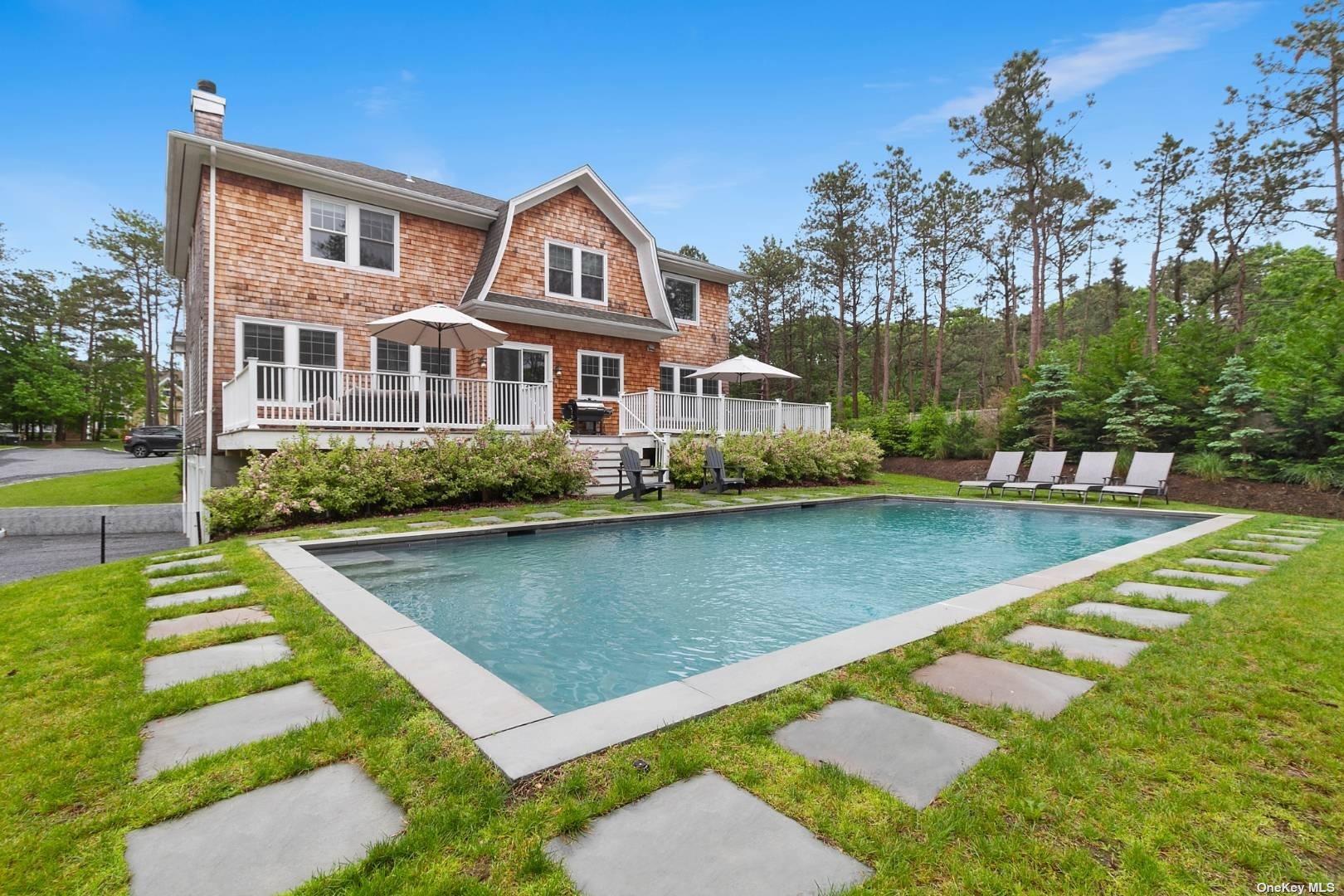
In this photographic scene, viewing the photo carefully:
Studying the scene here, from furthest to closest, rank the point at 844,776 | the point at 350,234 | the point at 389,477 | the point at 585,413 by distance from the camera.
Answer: the point at 585,413 < the point at 350,234 < the point at 389,477 < the point at 844,776

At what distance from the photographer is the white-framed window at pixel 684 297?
57.1 feet

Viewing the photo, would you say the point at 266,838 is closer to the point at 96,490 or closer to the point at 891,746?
the point at 891,746

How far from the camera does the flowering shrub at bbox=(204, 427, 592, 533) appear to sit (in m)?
7.64

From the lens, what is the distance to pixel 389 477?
8.62 meters

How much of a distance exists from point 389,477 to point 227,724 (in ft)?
22.6

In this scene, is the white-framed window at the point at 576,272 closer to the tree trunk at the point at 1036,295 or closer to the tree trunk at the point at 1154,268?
the tree trunk at the point at 1036,295

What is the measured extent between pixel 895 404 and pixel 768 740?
64.9ft

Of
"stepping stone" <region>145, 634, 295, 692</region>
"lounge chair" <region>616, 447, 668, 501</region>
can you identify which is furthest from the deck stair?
"stepping stone" <region>145, 634, 295, 692</region>

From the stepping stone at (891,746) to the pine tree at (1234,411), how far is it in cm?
1429

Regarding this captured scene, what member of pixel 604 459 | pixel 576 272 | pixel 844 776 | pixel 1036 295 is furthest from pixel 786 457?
pixel 1036 295

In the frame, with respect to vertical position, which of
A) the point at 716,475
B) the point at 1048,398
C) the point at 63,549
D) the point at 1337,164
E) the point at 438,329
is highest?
the point at 1337,164

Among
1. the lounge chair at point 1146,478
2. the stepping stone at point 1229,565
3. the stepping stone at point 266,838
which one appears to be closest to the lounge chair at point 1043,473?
the lounge chair at point 1146,478

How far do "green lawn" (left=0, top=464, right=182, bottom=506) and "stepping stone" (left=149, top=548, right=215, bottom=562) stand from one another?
1223cm

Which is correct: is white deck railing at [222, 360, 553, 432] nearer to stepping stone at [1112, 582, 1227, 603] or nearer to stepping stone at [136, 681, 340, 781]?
stepping stone at [136, 681, 340, 781]
